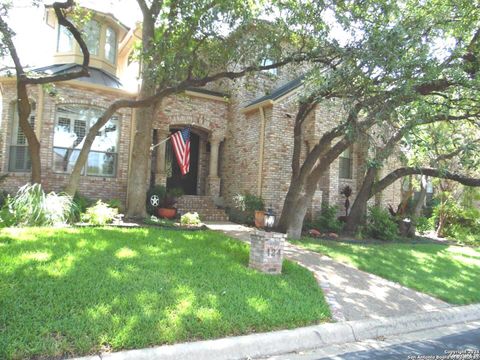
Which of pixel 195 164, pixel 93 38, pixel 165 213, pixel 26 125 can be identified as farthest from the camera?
pixel 195 164

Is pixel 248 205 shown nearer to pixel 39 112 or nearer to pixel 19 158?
pixel 39 112

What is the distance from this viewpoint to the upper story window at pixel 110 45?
15.1 meters

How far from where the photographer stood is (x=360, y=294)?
647cm

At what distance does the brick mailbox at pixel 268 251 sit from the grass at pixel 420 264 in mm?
2697

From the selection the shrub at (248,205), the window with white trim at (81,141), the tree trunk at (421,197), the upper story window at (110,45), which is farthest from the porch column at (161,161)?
the tree trunk at (421,197)

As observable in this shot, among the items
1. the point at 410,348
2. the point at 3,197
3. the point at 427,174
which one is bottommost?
the point at 410,348

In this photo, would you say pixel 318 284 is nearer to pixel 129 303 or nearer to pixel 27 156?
pixel 129 303

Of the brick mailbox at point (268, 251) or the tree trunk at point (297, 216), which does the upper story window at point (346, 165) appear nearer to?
the tree trunk at point (297, 216)

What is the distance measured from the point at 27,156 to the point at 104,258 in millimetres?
8822

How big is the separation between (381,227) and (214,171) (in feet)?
22.0

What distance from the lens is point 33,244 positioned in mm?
6344

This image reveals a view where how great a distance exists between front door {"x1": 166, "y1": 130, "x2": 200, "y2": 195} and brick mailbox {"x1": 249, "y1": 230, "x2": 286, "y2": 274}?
9.73 meters

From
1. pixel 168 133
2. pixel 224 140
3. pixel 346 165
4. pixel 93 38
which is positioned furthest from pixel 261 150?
pixel 93 38

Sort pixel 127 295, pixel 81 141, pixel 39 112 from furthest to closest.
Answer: pixel 81 141, pixel 39 112, pixel 127 295
